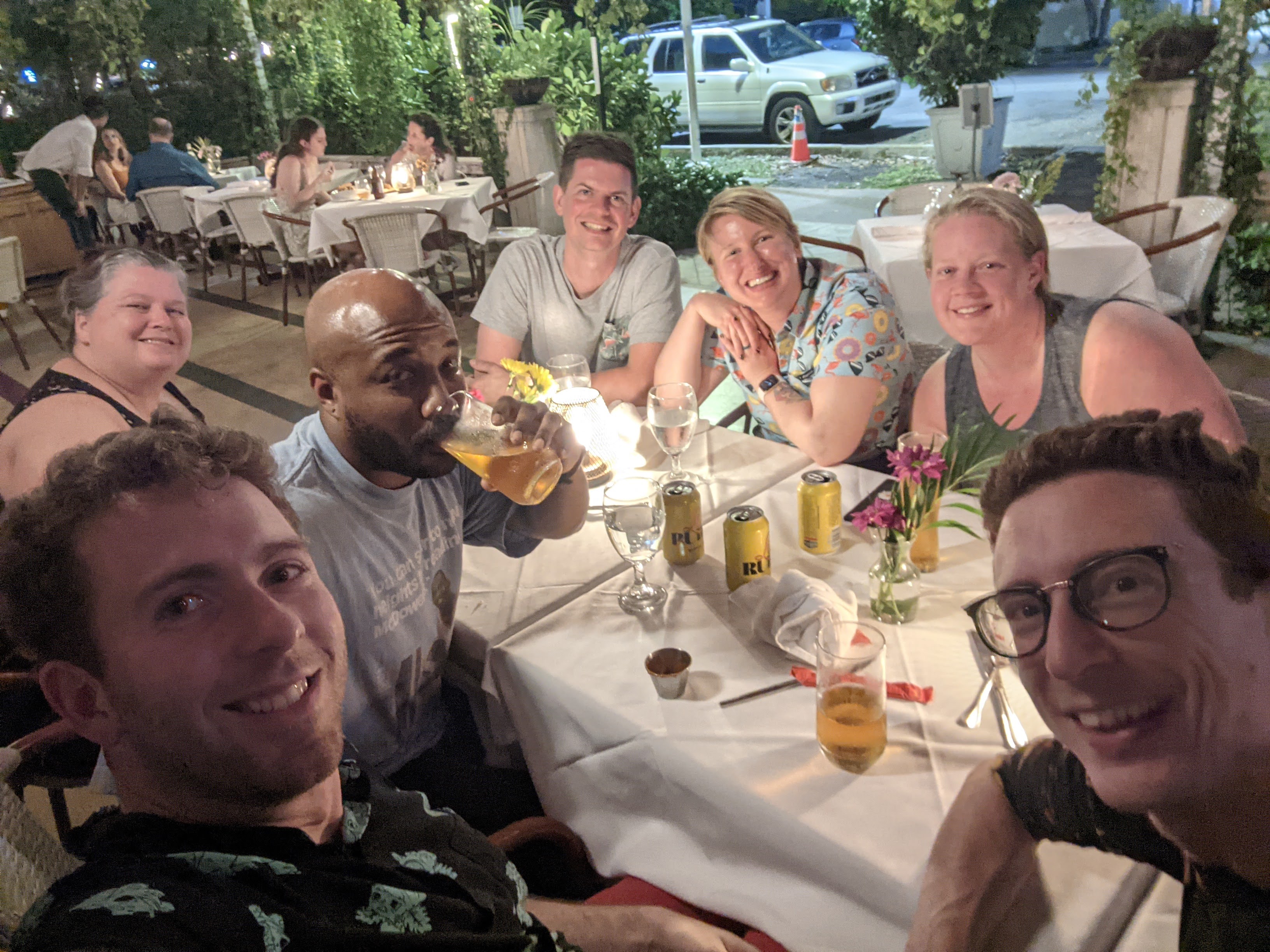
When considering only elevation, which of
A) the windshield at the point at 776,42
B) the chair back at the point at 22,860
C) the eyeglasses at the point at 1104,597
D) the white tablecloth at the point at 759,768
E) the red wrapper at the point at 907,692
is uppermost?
the windshield at the point at 776,42

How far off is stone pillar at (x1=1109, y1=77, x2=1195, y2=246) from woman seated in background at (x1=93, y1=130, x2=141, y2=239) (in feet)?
28.4

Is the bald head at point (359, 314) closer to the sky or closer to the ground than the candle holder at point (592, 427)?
closer to the sky

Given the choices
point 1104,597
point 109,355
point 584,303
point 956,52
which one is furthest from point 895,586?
point 956,52

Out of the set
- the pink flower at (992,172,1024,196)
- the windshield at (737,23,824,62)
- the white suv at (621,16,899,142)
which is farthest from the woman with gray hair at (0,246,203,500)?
the windshield at (737,23,824,62)

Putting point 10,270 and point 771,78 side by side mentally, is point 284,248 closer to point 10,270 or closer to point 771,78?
point 10,270

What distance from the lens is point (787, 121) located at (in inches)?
419

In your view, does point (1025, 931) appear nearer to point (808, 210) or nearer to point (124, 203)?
point (808, 210)

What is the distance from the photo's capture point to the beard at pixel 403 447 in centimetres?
135

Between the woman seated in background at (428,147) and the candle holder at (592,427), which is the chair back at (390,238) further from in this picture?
the candle holder at (592,427)

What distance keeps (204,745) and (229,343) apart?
20.2 feet

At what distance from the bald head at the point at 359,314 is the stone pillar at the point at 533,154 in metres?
6.07

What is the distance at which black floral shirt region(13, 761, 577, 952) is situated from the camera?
65 centimetres

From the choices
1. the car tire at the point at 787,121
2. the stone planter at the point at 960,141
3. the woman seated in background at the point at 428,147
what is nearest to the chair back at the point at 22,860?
the woman seated in background at the point at 428,147

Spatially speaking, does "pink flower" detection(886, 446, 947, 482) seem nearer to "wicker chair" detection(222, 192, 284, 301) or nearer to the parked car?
"wicker chair" detection(222, 192, 284, 301)
